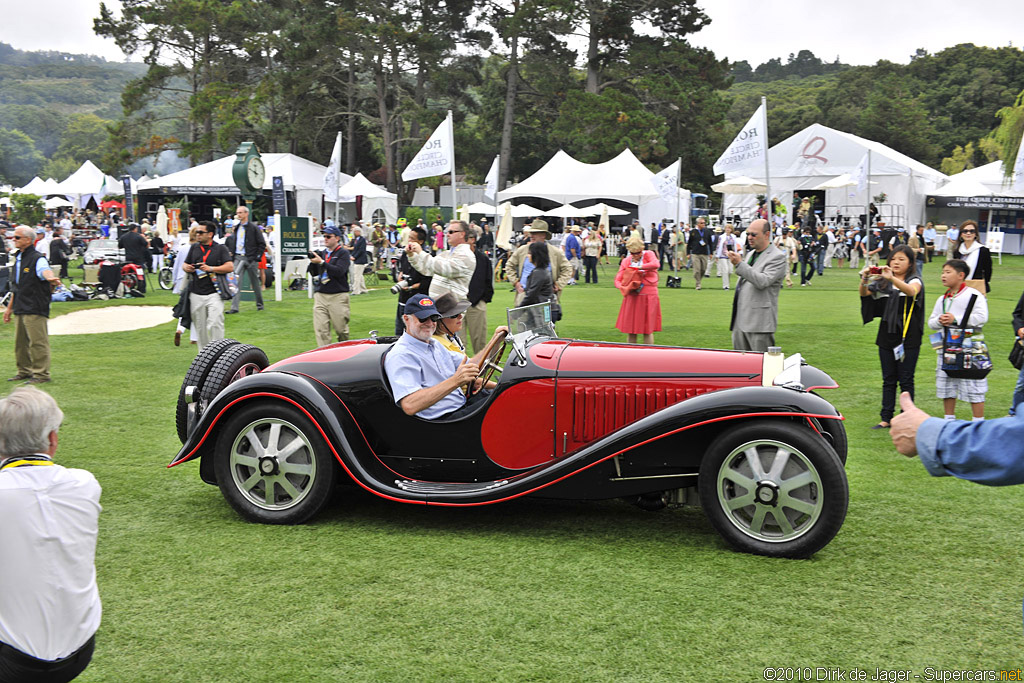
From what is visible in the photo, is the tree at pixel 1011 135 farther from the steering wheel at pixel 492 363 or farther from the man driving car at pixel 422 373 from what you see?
the man driving car at pixel 422 373

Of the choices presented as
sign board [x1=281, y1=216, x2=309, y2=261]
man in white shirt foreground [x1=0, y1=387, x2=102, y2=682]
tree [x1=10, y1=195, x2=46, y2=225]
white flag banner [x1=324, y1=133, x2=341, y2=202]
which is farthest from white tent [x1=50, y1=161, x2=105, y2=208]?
man in white shirt foreground [x1=0, y1=387, x2=102, y2=682]

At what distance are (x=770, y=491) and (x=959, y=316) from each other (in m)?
3.59

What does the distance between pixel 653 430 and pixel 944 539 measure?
1.92 metres

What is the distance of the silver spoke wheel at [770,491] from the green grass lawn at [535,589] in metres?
0.19

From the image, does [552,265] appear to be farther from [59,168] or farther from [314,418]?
[59,168]

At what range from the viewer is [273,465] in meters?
Result: 5.38

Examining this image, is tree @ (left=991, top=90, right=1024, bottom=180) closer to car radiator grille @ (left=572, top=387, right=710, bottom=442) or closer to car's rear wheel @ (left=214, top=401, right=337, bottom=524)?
car radiator grille @ (left=572, top=387, right=710, bottom=442)

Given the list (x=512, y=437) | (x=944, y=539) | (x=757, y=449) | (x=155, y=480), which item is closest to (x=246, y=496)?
(x=155, y=480)

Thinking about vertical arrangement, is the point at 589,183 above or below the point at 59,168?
below

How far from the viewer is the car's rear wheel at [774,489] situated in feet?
15.2

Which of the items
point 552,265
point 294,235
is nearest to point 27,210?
point 294,235

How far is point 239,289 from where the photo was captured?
57.4 feet

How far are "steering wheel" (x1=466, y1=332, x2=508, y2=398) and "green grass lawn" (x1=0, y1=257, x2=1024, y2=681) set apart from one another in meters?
0.85

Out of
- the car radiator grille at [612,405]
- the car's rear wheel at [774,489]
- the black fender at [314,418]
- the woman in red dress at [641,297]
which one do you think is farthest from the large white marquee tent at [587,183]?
the car's rear wheel at [774,489]
